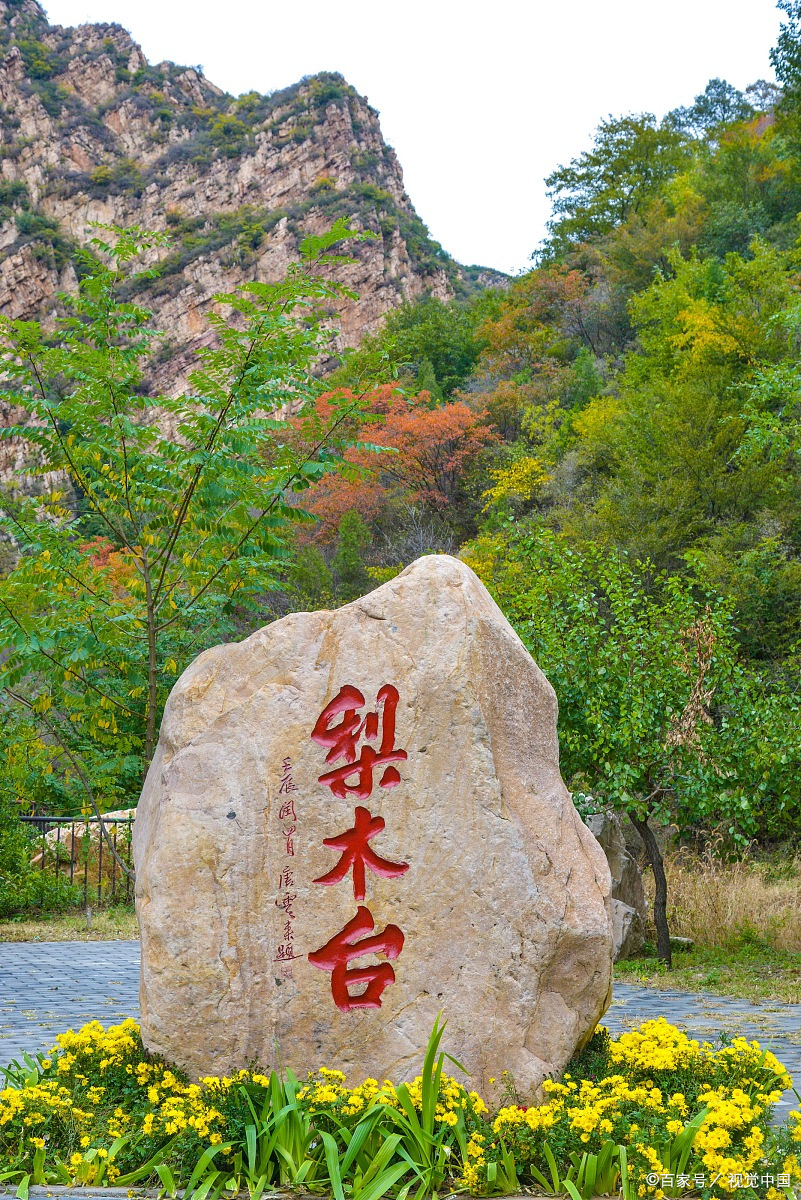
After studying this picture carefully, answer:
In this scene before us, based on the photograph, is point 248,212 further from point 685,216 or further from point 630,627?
point 630,627

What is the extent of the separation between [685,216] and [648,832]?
27246mm

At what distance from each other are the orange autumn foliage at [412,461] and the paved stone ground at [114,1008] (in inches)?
688

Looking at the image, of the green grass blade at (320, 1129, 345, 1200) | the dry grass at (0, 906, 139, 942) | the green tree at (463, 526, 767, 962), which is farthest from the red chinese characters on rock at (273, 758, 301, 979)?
the dry grass at (0, 906, 139, 942)

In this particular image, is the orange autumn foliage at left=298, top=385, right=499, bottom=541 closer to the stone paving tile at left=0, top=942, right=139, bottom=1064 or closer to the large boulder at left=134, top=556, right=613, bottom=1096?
the stone paving tile at left=0, top=942, right=139, bottom=1064

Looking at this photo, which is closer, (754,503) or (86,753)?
(86,753)

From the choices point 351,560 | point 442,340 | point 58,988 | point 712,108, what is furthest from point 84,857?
point 712,108

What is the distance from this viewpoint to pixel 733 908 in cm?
999

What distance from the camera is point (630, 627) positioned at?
8.89 m

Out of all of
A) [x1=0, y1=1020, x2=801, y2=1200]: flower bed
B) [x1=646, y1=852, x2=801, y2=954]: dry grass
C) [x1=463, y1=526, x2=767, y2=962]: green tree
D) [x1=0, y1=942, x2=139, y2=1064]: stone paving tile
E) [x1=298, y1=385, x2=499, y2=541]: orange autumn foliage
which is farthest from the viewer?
[x1=298, y1=385, x2=499, y2=541]: orange autumn foliage

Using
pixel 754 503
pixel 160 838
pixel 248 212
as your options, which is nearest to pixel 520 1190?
pixel 160 838

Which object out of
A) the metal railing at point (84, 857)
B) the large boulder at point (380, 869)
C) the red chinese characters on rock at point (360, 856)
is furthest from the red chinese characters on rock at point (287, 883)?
the metal railing at point (84, 857)

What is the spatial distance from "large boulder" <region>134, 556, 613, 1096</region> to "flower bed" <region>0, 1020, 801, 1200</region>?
20 centimetres

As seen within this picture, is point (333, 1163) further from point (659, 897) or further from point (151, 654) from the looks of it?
point (659, 897)

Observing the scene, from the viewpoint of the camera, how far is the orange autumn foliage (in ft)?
85.2
